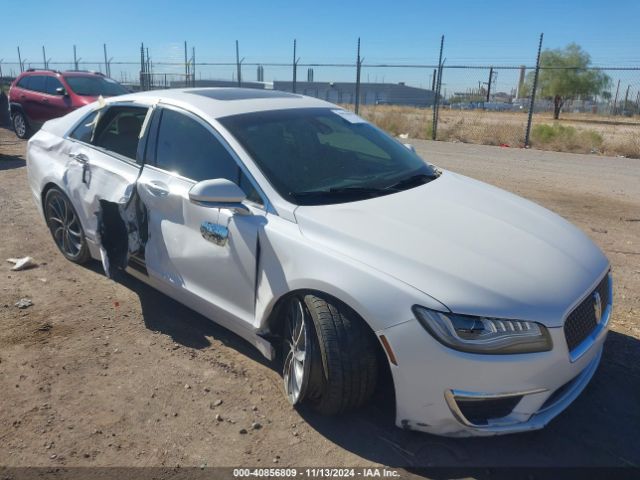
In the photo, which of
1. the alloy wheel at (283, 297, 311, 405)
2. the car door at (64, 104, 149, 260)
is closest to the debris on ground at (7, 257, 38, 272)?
the car door at (64, 104, 149, 260)

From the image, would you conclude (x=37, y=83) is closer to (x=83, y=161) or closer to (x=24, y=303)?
(x=83, y=161)

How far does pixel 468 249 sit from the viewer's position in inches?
106

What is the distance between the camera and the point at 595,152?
13.7 m

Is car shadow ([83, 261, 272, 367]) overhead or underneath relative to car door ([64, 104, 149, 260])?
underneath

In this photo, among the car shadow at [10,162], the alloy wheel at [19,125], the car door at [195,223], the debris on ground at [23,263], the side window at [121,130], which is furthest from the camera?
the alloy wheel at [19,125]

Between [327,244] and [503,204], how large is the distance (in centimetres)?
139

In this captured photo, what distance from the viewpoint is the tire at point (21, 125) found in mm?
13172

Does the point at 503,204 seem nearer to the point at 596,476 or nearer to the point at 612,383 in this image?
the point at 612,383

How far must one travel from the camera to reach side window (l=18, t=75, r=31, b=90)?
13111mm

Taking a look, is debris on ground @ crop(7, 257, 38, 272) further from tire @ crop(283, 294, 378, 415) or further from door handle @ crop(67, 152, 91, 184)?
tire @ crop(283, 294, 378, 415)

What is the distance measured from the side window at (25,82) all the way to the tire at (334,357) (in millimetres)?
12948

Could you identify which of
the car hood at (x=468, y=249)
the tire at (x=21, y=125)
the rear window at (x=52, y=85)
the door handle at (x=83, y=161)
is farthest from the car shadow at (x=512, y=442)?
the tire at (x=21, y=125)

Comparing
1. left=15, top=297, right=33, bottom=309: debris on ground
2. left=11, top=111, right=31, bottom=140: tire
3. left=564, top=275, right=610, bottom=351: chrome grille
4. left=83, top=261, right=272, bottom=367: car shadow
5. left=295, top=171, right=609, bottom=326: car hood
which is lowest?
left=15, top=297, right=33, bottom=309: debris on ground

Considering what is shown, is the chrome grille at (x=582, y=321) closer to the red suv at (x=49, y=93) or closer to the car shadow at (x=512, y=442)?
the car shadow at (x=512, y=442)
